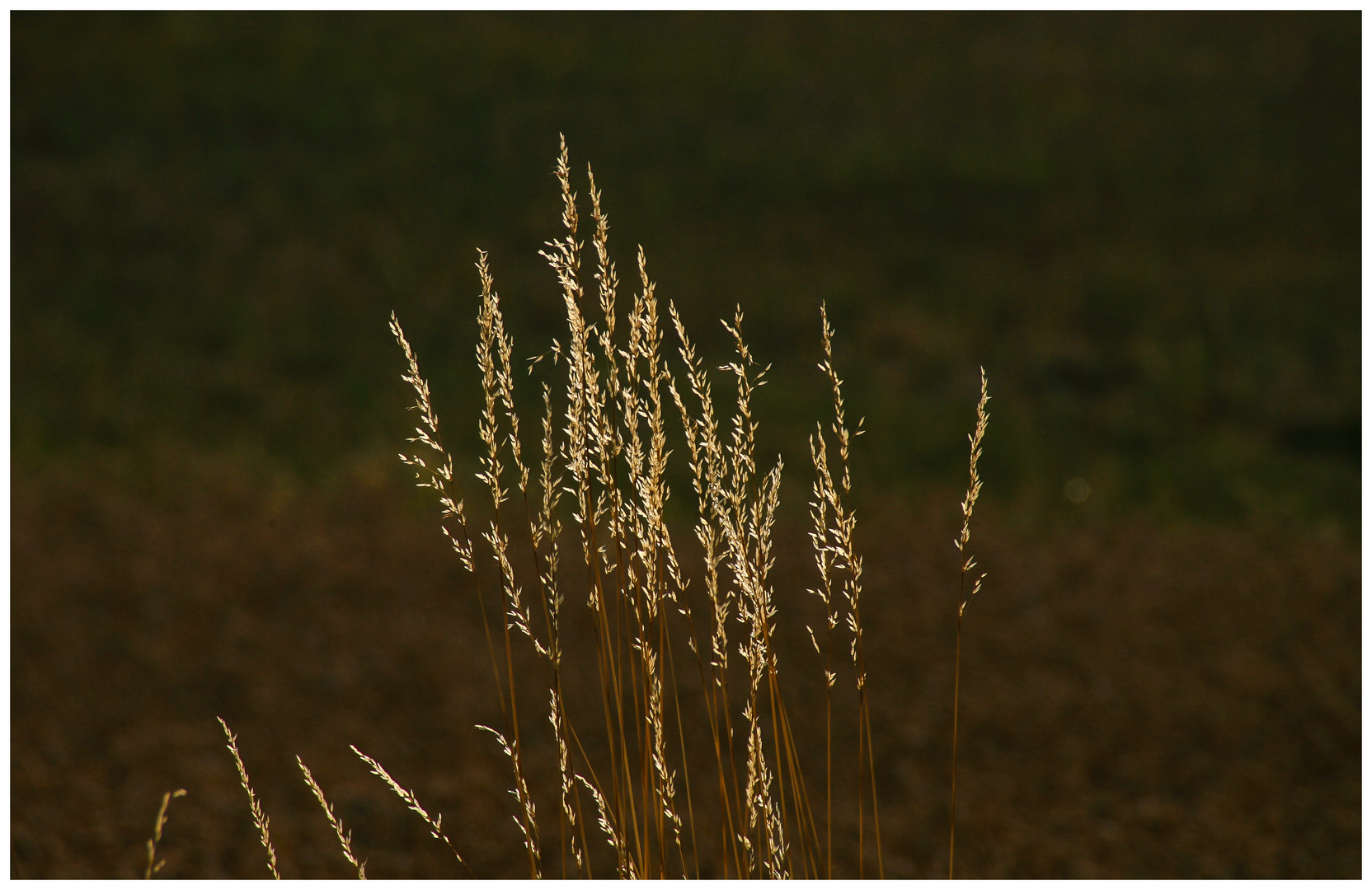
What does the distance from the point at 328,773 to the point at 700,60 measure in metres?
11.4

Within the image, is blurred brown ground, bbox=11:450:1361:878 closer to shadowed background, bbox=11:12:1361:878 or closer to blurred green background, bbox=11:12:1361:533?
shadowed background, bbox=11:12:1361:878

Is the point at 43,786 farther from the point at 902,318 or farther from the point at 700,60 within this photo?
the point at 700,60

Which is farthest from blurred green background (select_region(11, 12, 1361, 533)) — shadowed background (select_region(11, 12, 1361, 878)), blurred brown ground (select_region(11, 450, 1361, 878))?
blurred brown ground (select_region(11, 450, 1361, 878))

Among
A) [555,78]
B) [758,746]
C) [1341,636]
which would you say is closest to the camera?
[758,746]

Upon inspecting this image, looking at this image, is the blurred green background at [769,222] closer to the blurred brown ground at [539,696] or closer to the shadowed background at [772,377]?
the shadowed background at [772,377]

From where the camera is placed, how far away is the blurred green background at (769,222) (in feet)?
23.9

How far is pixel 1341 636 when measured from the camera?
4.45 meters

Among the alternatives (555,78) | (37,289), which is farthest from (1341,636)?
(555,78)

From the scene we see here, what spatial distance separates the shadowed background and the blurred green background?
6cm

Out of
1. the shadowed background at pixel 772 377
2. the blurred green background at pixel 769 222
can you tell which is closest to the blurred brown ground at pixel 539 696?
the shadowed background at pixel 772 377

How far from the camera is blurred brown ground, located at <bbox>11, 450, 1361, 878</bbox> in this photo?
3.35 metres

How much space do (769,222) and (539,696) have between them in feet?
23.8

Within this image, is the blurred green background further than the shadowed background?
Yes

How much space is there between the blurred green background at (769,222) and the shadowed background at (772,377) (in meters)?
0.06
